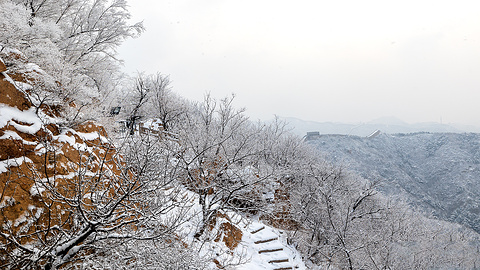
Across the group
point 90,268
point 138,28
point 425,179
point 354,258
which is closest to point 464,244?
point 354,258

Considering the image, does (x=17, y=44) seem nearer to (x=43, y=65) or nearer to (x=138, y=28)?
(x=43, y=65)

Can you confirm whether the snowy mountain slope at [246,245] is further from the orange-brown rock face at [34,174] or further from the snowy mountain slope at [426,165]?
the snowy mountain slope at [426,165]

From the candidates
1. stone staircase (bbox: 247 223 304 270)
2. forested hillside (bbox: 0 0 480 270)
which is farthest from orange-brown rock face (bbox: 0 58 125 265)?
stone staircase (bbox: 247 223 304 270)

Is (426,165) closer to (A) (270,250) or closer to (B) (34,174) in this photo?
(A) (270,250)

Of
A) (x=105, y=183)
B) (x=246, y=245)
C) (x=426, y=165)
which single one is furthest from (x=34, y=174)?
(x=426, y=165)

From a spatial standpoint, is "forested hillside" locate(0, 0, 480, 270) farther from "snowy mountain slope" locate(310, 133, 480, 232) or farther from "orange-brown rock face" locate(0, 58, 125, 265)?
"snowy mountain slope" locate(310, 133, 480, 232)

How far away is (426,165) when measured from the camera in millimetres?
68125

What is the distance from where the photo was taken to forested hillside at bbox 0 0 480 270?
3.56 metres

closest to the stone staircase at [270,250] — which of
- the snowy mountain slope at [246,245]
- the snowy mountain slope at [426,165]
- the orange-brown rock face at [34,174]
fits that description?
the snowy mountain slope at [246,245]

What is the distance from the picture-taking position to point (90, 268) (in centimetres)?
370

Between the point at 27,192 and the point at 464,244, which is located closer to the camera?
the point at 27,192

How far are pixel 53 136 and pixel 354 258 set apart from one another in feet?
58.2

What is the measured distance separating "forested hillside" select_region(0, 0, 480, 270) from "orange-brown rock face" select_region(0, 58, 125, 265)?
2 cm

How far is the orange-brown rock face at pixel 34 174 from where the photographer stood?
12.0ft
